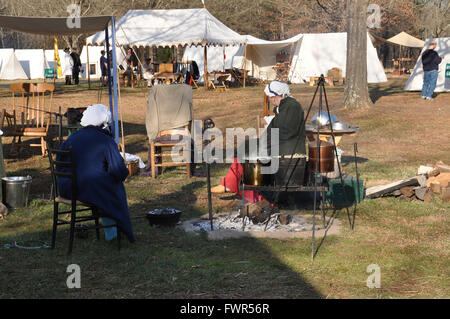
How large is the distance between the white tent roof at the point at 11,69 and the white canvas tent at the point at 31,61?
1.70 m

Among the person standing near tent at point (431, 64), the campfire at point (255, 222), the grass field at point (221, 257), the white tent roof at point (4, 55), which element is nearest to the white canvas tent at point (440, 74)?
the person standing near tent at point (431, 64)

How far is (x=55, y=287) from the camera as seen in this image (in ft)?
15.1

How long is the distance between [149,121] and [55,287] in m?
5.27

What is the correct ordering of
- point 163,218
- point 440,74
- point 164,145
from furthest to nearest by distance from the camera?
point 440,74
point 164,145
point 163,218

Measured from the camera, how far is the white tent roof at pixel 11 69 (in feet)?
113

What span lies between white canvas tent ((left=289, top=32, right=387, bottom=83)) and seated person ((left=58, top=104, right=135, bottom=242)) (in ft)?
78.4

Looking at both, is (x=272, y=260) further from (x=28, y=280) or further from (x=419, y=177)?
(x=419, y=177)

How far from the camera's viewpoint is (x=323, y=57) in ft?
92.9

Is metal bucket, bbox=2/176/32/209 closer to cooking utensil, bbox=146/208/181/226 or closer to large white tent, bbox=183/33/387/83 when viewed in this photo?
cooking utensil, bbox=146/208/181/226

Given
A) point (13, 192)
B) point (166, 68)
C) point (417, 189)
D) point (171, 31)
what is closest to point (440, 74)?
point (171, 31)

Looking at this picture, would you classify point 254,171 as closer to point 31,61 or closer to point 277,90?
point 277,90

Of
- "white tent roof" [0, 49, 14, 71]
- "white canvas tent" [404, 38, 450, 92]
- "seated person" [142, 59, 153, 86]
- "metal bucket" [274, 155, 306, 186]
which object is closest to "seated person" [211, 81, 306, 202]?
"metal bucket" [274, 155, 306, 186]

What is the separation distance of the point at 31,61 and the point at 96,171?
111ft

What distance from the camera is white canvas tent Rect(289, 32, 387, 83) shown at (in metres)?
28.1
